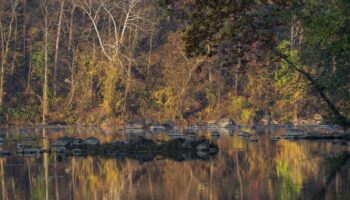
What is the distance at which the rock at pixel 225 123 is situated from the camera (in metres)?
64.6

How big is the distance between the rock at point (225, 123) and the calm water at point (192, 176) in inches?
1058

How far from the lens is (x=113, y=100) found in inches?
2813

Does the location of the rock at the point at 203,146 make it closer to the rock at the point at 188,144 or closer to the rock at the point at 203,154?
the rock at the point at 188,144

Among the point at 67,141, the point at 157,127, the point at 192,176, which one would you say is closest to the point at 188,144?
the point at 67,141

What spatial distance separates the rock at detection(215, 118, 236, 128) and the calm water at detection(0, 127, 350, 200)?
88.2ft

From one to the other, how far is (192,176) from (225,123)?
38.1 metres

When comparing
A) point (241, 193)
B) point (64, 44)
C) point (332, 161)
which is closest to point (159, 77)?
point (64, 44)

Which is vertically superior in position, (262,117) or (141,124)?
(262,117)

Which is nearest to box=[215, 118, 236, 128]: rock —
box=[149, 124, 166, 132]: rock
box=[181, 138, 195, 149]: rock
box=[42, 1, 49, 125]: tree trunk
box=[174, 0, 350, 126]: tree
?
box=[149, 124, 166, 132]: rock

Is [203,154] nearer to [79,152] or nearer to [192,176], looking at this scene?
[79,152]

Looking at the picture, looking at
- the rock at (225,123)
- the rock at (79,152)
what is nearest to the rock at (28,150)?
the rock at (79,152)

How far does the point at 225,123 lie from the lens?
64875 millimetres

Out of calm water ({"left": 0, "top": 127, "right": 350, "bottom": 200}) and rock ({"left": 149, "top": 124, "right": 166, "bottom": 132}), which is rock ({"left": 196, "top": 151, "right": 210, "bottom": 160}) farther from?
rock ({"left": 149, "top": 124, "right": 166, "bottom": 132})

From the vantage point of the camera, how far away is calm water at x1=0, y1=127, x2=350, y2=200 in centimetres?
2262
